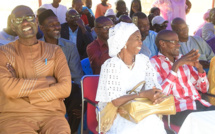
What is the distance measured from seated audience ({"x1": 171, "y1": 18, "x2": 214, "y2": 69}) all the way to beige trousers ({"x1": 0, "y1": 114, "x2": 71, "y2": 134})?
2.55m

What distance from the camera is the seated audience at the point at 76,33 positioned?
17.7ft

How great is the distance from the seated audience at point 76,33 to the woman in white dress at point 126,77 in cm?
228

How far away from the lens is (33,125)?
2742mm

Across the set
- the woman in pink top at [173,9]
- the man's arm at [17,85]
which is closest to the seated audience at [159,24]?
the woman in pink top at [173,9]

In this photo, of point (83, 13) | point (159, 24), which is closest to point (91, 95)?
point (159, 24)

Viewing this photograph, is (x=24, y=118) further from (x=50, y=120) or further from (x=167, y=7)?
(x=167, y=7)

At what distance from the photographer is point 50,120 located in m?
2.81

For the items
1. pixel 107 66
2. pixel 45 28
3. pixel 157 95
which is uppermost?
pixel 45 28

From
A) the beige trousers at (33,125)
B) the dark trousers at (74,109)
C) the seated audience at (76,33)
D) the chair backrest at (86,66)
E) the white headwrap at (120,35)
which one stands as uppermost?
the white headwrap at (120,35)

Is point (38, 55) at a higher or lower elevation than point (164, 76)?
higher

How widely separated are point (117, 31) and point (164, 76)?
95cm

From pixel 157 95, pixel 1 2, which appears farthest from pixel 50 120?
pixel 1 2

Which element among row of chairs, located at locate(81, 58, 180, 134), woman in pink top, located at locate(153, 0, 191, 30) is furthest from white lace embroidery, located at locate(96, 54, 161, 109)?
woman in pink top, located at locate(153, 0, 191, 30)

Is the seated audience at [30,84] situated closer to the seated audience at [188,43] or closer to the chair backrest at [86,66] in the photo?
the chair backrest at [86,66]
